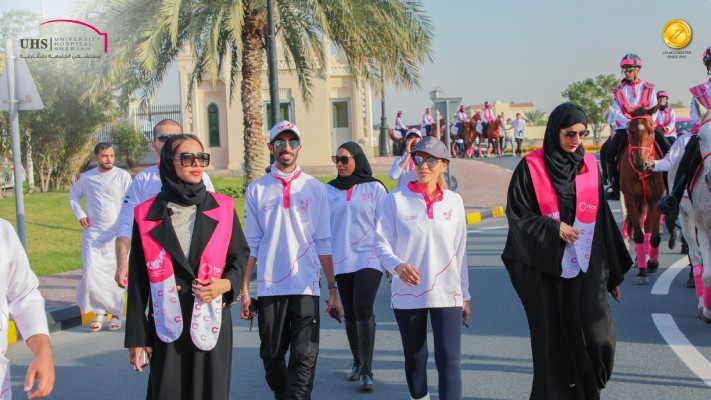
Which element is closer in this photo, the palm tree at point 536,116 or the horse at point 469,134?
the horse at point 469,134

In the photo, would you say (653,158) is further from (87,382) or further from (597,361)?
(87,382)

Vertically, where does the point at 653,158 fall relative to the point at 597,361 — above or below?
above

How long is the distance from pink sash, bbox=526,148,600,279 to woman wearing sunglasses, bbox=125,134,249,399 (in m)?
1.90

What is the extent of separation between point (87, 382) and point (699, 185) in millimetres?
5769

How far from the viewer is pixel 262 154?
21484 mm

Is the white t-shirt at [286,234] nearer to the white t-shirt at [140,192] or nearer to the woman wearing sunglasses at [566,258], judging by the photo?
the white t-shirt at [140,192]

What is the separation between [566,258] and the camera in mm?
5090

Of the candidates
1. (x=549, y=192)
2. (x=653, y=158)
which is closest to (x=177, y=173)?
(x=549, y=192)

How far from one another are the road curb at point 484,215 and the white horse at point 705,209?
12.0 meters

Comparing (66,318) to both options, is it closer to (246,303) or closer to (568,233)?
(246,303)

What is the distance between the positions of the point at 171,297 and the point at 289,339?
60.6 inches

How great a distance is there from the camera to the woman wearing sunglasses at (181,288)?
4.29 m

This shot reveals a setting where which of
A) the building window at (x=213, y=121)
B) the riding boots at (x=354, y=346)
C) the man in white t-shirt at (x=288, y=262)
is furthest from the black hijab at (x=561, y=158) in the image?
the building window at (x=213, y=121)

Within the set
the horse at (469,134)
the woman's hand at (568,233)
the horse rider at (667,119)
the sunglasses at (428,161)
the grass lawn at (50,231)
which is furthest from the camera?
the horse at (469,134)
